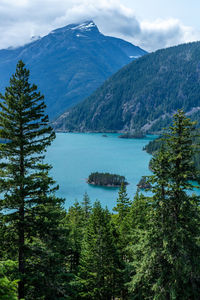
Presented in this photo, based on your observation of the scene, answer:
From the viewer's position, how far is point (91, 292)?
2502 centimetres

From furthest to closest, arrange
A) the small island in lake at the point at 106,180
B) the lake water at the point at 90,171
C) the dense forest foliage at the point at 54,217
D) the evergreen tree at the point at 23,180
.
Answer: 1. the small island in lake at the point at 106,180
2. the lake water at the point at 90,171
3. the evergreen tree at the point at 23,180
4. the dense forest foliage at the point at 54,217

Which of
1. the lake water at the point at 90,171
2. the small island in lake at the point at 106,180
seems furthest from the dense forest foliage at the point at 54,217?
the small island in lake at the point at 106,180

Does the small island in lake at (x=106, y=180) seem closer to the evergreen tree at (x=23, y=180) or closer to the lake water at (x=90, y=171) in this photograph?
the lake water at (x=90, y=171)

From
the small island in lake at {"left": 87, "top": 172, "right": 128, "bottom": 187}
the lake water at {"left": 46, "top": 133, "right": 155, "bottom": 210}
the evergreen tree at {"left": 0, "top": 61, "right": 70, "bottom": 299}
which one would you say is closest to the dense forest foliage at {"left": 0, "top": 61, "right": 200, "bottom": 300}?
the evergreen tree at {"left": 0, "top": 61, "right": 70, "bottom": 299}

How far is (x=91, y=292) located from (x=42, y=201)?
13300mm

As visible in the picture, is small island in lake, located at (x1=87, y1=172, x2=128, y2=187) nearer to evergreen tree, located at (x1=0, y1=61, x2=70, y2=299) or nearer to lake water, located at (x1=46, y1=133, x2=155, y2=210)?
lake water, located at (x1=46, y1=133, x2=155, y2=210)

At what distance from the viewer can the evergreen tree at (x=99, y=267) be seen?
81.7 feet

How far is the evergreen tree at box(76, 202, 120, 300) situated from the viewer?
980 inches

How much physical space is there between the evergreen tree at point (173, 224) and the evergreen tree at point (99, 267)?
879 centimetres

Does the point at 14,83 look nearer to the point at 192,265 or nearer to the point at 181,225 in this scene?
the point at 181,225

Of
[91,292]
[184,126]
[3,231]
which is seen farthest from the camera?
[91,292]

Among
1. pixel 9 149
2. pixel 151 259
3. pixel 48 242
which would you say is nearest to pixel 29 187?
pixel 9 149

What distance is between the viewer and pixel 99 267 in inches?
992

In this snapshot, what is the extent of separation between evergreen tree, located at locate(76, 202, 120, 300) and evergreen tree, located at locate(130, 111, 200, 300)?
8.79 metres
